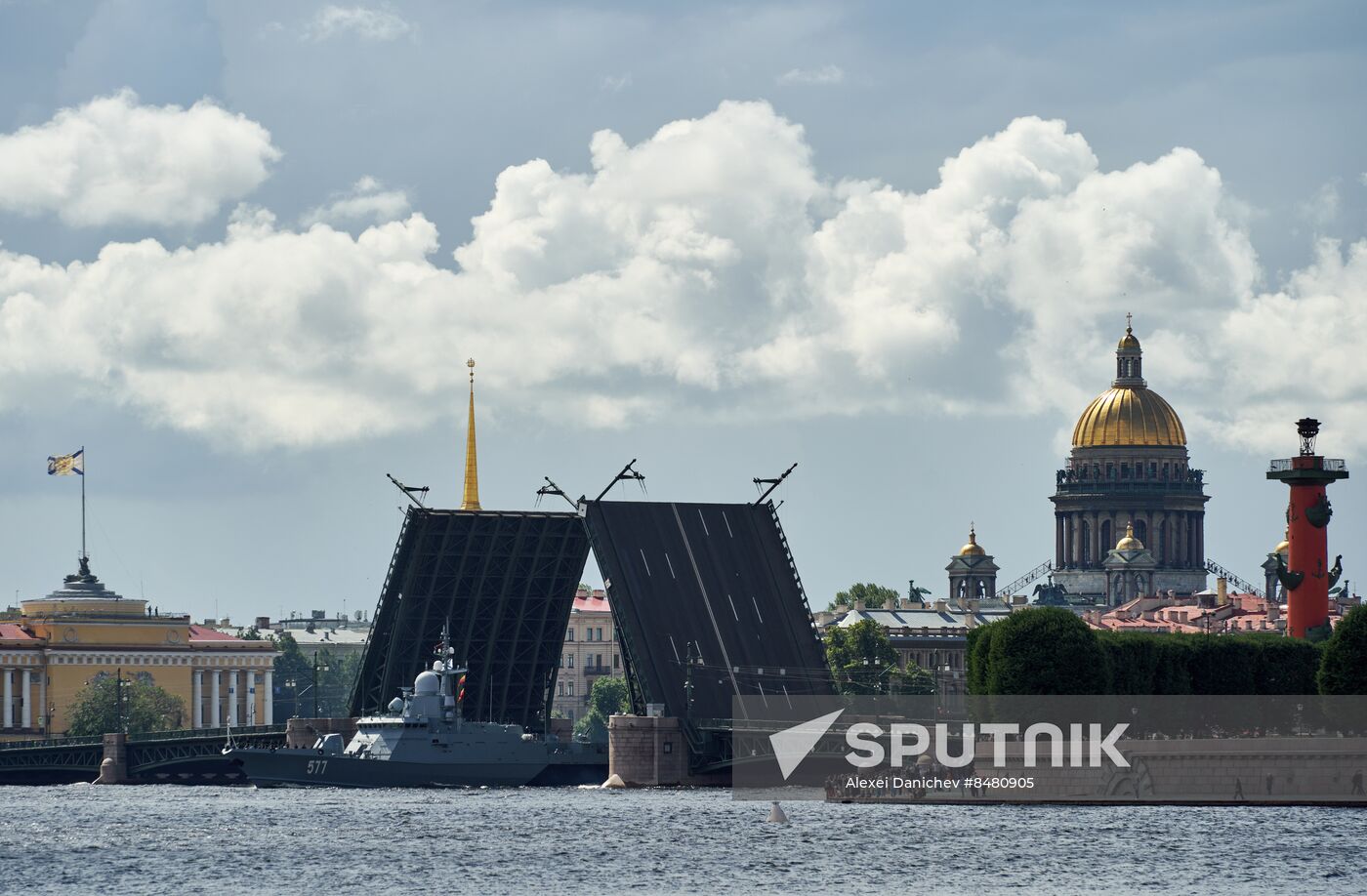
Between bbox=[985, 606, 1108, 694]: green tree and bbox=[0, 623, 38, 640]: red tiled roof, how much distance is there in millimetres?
53953

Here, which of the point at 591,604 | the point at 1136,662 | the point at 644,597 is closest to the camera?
the point at 1136,662

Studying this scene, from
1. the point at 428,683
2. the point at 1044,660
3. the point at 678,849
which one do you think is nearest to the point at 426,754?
the point at 428,683

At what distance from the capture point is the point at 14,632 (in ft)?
405

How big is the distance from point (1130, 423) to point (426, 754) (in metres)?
88.4

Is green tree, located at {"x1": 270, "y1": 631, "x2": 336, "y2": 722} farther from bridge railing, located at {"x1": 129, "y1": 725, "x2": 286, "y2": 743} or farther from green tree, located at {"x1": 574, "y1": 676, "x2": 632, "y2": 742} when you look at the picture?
bridge railing, located at {"x1": 129, "y1": 725, "x2": 286, "y2": 743}

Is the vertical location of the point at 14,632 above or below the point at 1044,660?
above

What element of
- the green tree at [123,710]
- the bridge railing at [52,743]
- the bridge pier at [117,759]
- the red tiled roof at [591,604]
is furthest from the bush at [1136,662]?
the red tiled roof at [591,604]

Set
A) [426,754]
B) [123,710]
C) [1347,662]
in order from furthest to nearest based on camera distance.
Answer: [123,710]
[426,754]
[1347,662]

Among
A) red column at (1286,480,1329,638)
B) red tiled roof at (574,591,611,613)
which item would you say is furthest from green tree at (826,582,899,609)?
red column at (1286,480,1329,638)

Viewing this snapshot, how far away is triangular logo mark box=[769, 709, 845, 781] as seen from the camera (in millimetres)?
88688

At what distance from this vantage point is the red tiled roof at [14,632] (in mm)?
122750

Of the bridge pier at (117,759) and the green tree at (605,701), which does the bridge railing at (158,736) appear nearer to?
the bridge pier at (117,759)

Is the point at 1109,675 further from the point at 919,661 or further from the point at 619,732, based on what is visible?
the point at 919,661

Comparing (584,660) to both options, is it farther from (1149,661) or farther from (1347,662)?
(1347,662)
